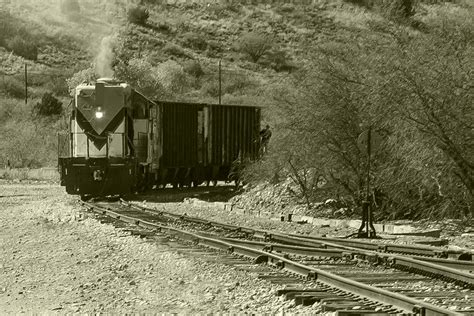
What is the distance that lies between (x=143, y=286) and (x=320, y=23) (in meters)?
93.3

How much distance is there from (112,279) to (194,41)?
8715cm

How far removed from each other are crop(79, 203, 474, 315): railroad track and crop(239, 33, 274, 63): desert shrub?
254 feet

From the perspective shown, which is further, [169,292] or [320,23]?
[320,23]

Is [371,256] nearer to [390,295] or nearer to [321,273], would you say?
[321,273]

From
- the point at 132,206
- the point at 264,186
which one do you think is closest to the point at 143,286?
the point at 132,206

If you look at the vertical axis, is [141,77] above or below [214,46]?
below

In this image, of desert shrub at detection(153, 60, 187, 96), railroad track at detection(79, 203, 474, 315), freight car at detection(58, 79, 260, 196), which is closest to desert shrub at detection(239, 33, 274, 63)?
desert shrub at detection(153, 60, 187, 96)

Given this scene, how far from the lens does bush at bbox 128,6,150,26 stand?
99438 millimetres

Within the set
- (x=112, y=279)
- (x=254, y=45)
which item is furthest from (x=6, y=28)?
(x=112, y=279)

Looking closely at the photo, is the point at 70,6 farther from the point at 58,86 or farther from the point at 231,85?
the point at 231,85

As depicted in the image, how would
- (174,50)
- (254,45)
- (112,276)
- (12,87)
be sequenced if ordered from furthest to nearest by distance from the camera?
(174,50), (254,45), (12,87), (112,276)

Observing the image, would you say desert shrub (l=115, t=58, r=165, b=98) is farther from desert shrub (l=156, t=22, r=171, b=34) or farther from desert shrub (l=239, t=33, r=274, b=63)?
desert shrub (l=156, t=22, r=171, b=34)

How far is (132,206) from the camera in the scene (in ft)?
91.9

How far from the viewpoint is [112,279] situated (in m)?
13.5
